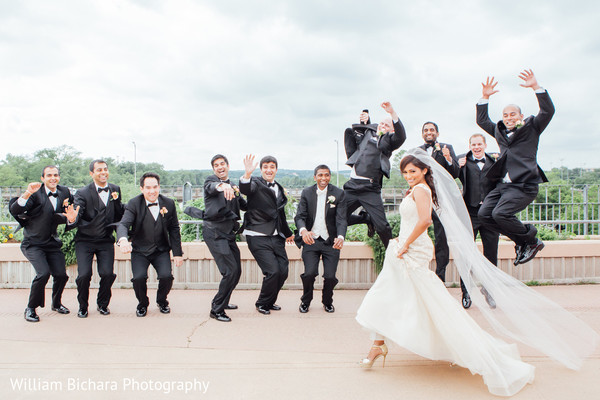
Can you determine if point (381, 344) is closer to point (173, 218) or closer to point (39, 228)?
point (173, 218)

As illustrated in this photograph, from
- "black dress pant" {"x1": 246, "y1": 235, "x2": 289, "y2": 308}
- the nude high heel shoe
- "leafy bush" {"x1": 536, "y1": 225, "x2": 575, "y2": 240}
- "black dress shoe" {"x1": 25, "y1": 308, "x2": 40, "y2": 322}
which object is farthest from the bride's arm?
"leafy bush" {"x1": 536, "y1": 225, "x2": 575, "y2": 240}

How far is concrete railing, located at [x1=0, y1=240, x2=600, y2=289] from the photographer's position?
24.9 feet

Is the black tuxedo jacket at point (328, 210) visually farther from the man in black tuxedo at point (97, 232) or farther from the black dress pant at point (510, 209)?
the man in black tuxedo at point (97, 232)

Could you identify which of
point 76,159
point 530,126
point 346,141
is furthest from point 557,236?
point 76,159

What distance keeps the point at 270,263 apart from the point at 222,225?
30.1 inches

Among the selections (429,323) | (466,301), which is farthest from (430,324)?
(466,301)

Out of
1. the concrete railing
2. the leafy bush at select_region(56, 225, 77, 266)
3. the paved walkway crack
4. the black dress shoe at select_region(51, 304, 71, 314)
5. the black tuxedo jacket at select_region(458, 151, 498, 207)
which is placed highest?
the black tuxedo jacket at select_region(458, 151, 498, 207)

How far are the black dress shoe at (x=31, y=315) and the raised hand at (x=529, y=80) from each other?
6.31 metres

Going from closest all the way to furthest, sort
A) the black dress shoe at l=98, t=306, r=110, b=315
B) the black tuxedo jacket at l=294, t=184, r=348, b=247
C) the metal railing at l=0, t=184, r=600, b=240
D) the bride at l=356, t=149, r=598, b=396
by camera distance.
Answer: the bride at l=356, t=149, r=598, b=396, the black dress shoe at l=98, t=306, r=110, b=315, the black tuxedo jacket at l=294, t=184, r=348, b=247, the metal railing at l=0, t=184, r=600, b=240

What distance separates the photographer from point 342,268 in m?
7.61

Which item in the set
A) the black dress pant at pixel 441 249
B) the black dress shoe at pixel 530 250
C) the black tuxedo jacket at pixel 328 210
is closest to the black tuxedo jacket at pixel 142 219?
the black tuxedo jacket at pixel 328 210

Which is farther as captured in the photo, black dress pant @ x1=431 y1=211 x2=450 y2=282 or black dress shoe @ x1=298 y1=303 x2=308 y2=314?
black dress pant @ x1=431 y1=211 x2=450 y2=282

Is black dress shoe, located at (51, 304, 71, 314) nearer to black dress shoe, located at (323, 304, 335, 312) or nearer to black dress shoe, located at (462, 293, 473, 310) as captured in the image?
black dress shoe, located at (323, 304, 335, 312)

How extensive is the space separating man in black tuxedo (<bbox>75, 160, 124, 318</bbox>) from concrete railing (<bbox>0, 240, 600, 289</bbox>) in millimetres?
1219
